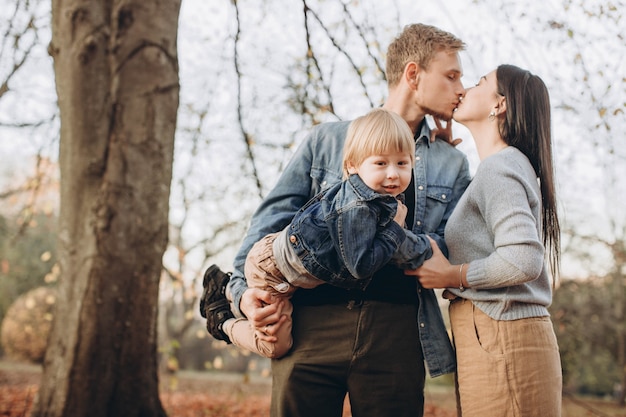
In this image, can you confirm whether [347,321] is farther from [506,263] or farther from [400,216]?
[506,263]

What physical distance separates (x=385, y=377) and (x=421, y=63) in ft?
4.32

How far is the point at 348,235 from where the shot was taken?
1.88m

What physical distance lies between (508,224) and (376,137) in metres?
0.52

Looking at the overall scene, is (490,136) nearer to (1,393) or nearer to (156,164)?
(156,164)

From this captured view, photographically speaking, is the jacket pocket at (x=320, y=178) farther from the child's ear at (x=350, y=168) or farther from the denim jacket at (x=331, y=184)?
the child's ear at (x=350, y=168)

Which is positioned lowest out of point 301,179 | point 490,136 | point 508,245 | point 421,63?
point 508,245

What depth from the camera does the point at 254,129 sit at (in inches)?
339

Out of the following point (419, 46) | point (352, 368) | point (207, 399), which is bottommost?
point (207, 399)

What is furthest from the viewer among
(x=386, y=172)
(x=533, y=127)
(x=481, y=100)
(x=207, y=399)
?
(x=207, y=399)

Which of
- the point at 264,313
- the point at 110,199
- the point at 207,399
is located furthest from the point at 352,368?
the point at 207,399

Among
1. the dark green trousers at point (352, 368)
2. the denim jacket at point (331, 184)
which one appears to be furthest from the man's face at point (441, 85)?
the dark green trousers at point (352, 368)

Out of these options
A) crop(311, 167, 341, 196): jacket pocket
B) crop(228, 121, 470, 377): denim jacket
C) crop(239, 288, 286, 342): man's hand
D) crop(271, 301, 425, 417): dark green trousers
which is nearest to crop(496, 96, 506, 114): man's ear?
crop(228, 121, 470, 377): denim jacket

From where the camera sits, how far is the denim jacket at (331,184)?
7.31 ft

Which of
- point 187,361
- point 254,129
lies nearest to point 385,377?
point 254,129
